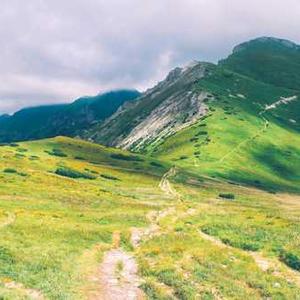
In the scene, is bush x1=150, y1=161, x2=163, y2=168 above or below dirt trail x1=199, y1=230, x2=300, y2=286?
above

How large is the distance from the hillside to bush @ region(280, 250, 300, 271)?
0.09 metres

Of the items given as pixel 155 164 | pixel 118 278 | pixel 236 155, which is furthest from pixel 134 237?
pixel 236 155

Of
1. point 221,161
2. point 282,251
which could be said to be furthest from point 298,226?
point 221,161

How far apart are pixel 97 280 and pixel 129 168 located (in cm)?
9706

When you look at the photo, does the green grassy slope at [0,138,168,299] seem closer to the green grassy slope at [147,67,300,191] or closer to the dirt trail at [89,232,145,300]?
the dirt trail at [89,232,145,300]

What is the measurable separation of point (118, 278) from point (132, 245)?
11.8m

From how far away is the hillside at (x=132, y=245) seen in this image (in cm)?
3484

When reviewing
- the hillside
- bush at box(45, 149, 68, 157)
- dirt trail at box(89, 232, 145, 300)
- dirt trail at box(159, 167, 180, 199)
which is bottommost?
dirt trail at box(89, 232, 145, 300)

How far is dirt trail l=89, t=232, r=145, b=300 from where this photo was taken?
33.2m

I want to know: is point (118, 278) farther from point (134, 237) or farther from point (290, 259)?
point (134, 237)

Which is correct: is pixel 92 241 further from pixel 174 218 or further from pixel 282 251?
pixel 174 218

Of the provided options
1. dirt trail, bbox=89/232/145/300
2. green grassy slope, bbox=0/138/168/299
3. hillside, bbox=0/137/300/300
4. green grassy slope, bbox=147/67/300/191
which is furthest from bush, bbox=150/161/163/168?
dirt trail, bbox=89/232/145/300

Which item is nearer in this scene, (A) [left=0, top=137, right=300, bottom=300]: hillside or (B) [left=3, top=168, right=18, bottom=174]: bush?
(A) [left=0, top=137, right=300, bottom=300]: hillside

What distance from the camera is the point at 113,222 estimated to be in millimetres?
60625
